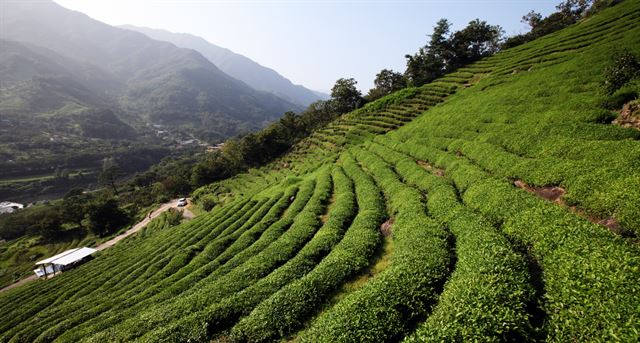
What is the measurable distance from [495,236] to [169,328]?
1675 centimetres

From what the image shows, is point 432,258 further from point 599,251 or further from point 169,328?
point 169,328

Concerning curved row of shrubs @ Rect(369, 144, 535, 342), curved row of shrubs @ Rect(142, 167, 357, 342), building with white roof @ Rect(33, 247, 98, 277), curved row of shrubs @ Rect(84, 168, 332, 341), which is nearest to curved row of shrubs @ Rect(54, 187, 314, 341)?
curved row of shrubs @ Rect(84, 168, 332, 341)

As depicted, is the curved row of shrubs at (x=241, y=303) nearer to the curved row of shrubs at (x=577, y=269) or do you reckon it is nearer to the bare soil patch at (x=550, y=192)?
the curved row of shrubs at (x=577, y=269)

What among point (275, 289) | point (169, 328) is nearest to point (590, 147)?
point (275, 289)

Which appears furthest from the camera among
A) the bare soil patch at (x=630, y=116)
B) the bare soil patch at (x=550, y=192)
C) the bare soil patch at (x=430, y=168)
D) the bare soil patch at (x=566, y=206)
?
the bare soil patch at (x=430, y=168)

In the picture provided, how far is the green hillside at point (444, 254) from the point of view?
904 centimetres

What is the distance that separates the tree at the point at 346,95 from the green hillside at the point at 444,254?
6769 centimetres

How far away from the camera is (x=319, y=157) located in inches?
2371

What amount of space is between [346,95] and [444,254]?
94.8 meters

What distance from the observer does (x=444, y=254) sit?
1330 cm

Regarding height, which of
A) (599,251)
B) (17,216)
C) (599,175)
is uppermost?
(599,175)

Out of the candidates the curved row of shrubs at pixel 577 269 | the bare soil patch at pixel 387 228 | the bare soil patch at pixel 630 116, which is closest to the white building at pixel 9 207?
the bare soil patch at pixel 387 228

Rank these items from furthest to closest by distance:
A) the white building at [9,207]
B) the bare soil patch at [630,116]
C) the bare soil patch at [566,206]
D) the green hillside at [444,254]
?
the white building at [9,207] → the bare soil patch at [630,116] → the bare soil patch at [566,206] → the green hillside at [444,254]

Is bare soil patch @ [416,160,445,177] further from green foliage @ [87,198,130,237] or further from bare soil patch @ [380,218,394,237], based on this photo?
green foliage @ [87,198,130,237]
